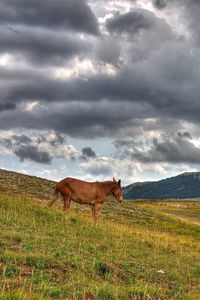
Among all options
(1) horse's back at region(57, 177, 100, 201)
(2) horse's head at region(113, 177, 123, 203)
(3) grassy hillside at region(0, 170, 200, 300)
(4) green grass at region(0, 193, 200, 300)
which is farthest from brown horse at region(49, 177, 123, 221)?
(4) green grass at region(0, 193, 200, 300)

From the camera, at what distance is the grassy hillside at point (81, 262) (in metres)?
13.2

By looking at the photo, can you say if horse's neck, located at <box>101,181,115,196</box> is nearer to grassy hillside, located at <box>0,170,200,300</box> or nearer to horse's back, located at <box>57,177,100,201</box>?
horse's back, located at <box>57,177,100,201</box>

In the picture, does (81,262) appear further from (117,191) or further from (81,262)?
(117,191)

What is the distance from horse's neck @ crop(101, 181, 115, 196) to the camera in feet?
112

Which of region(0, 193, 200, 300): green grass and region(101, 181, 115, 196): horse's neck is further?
region(101, 181, 115, 196): horse's neck

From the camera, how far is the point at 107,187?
112 feet

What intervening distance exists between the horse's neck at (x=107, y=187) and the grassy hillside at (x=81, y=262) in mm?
5411

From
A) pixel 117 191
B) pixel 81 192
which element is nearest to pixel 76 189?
pixel 81 192

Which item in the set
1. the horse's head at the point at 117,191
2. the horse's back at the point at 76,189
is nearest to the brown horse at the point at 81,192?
the horse's back at the point at 76,189

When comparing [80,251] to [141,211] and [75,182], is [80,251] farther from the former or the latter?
[141,211]

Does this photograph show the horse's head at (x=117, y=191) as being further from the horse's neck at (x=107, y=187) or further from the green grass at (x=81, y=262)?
the green grass at (x=81, y=262)

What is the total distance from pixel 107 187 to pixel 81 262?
17.6 meters

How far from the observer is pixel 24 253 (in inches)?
655

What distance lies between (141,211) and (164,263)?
3673 cm
